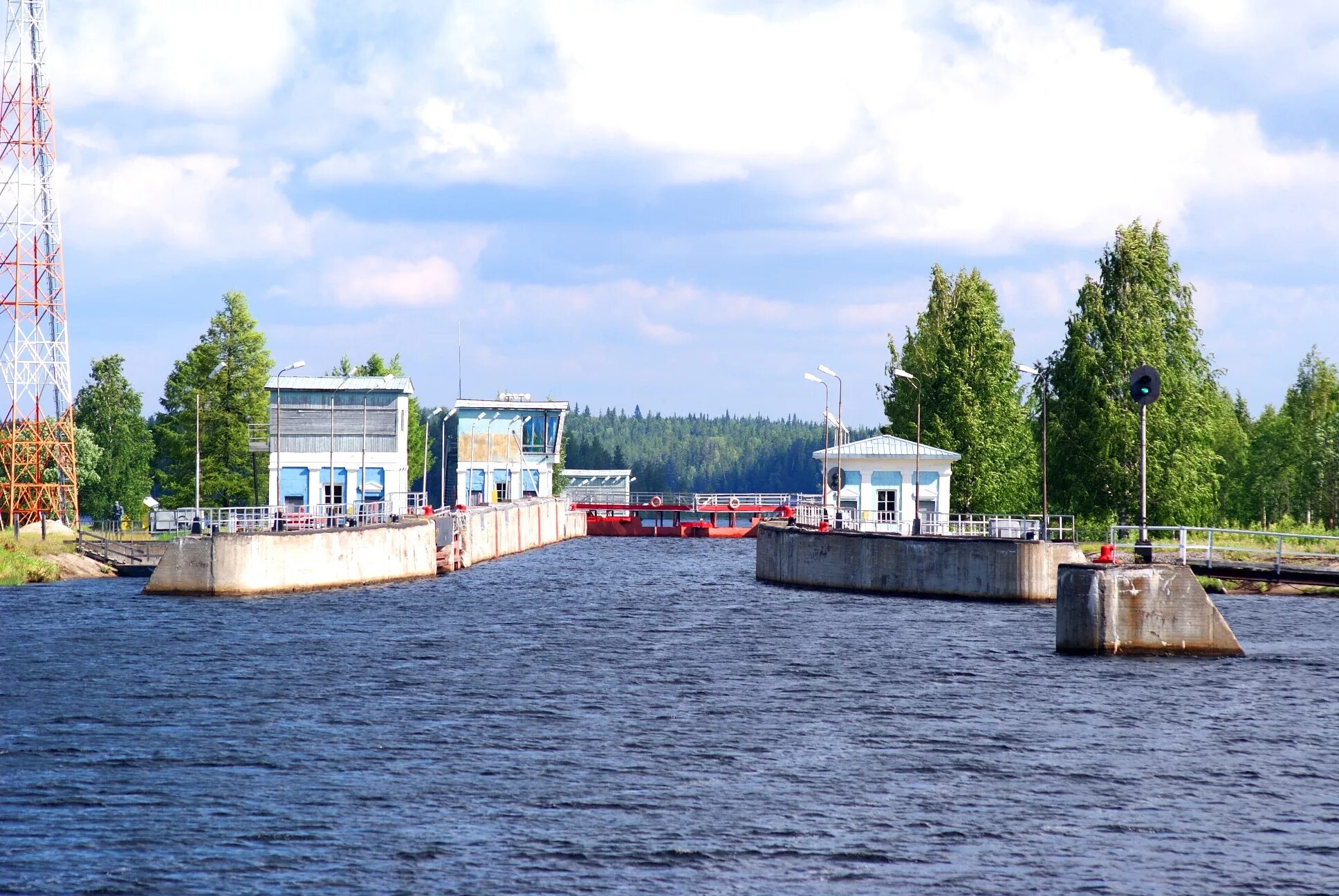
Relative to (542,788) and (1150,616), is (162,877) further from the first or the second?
(1150,616)

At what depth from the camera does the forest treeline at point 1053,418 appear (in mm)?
85375

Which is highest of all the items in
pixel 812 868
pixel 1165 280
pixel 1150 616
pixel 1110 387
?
pixel 1165 280

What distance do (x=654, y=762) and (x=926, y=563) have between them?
3684 centimetres

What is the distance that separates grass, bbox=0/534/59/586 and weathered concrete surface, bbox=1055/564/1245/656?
4908 cm

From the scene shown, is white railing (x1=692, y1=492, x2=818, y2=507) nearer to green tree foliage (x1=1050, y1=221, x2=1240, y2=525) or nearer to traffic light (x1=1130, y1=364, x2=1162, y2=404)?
green tree foliage (x1=1050, y1=221, x2=1240, y2=525)

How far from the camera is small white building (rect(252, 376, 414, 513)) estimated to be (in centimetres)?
9488

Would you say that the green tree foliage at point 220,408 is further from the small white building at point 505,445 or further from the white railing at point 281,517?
the small white building at point 505,445

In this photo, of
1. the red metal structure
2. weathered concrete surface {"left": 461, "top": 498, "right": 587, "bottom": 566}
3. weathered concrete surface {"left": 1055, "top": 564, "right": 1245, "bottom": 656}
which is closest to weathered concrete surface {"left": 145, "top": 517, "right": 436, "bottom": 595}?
weathered concrete surface {"left": 461, "top": 498, "right": 587, "bottom": 566}

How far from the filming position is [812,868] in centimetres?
2256

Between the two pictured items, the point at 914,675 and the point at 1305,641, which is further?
the point at 1305,641

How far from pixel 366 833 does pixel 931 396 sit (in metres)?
80.6

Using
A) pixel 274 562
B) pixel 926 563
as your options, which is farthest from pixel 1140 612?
pixel 274 562

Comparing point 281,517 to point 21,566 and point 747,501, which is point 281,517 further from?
point 747,501

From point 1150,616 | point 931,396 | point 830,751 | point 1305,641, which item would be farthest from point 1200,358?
point 830,751
